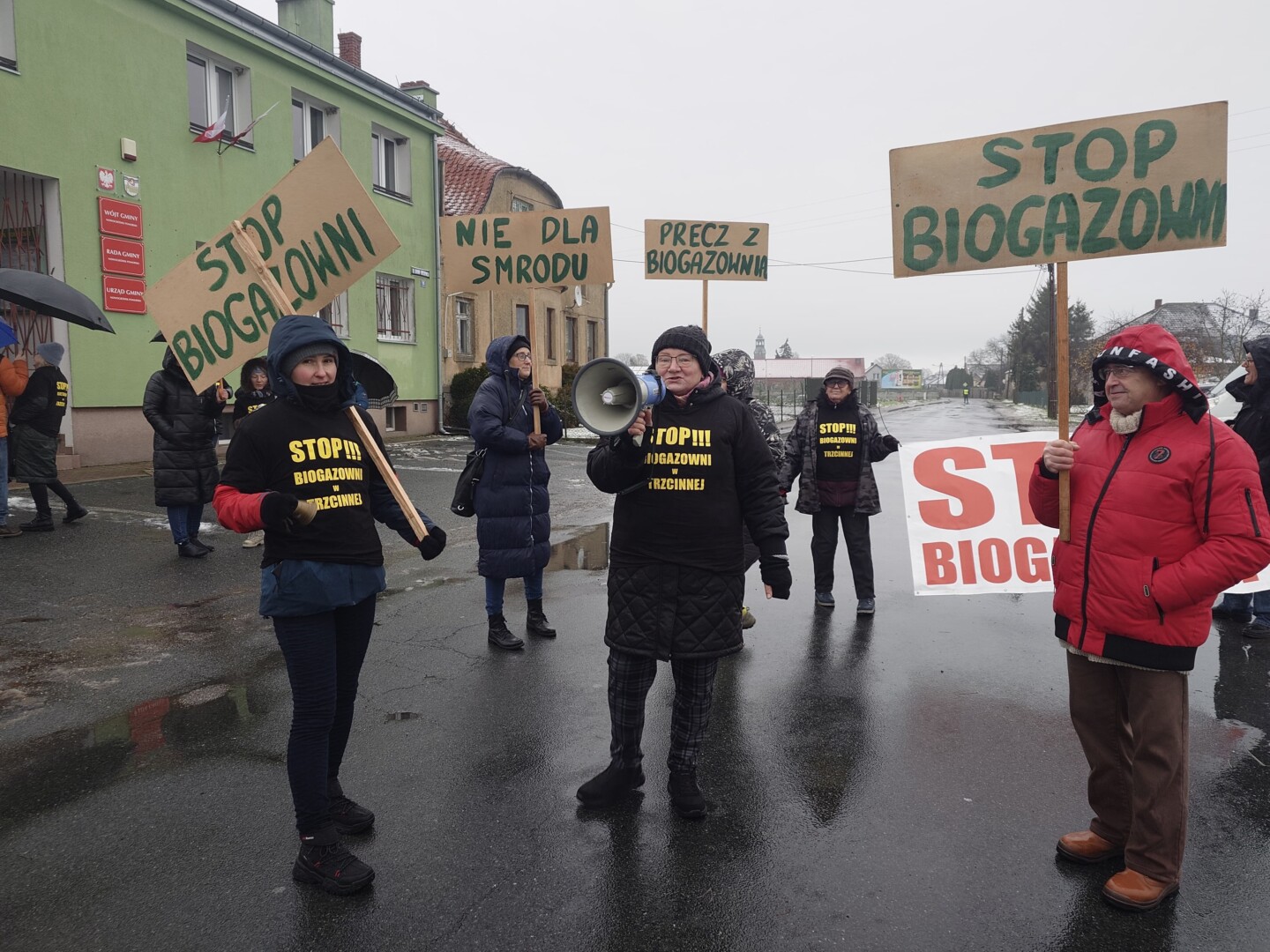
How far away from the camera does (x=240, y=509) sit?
2.98 metres

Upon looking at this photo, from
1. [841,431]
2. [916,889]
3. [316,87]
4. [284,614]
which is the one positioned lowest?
[916,889]

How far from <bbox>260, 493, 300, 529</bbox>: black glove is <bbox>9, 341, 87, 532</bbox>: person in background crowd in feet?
25.2

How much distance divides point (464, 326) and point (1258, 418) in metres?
21.9

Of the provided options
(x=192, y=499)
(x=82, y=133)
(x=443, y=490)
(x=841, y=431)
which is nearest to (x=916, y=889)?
(x=841, y=431)

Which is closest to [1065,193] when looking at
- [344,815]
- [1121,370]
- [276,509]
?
[1121,370]

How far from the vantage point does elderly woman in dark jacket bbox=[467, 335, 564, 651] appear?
5680 mm

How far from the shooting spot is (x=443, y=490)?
1321 centimetres

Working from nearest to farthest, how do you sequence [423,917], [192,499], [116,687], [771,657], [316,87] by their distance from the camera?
[423,917], [116,687], [771,657], [192,499], [316,87]

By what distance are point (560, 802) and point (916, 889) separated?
140 cm

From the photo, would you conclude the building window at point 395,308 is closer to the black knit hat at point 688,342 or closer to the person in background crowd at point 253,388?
the person in background crowd at point 253,388

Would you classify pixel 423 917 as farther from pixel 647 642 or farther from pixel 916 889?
pixel 916 889

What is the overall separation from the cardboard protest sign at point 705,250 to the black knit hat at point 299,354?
789 centimetres

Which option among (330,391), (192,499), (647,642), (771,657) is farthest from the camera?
(192,499)

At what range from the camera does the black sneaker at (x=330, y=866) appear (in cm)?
300
